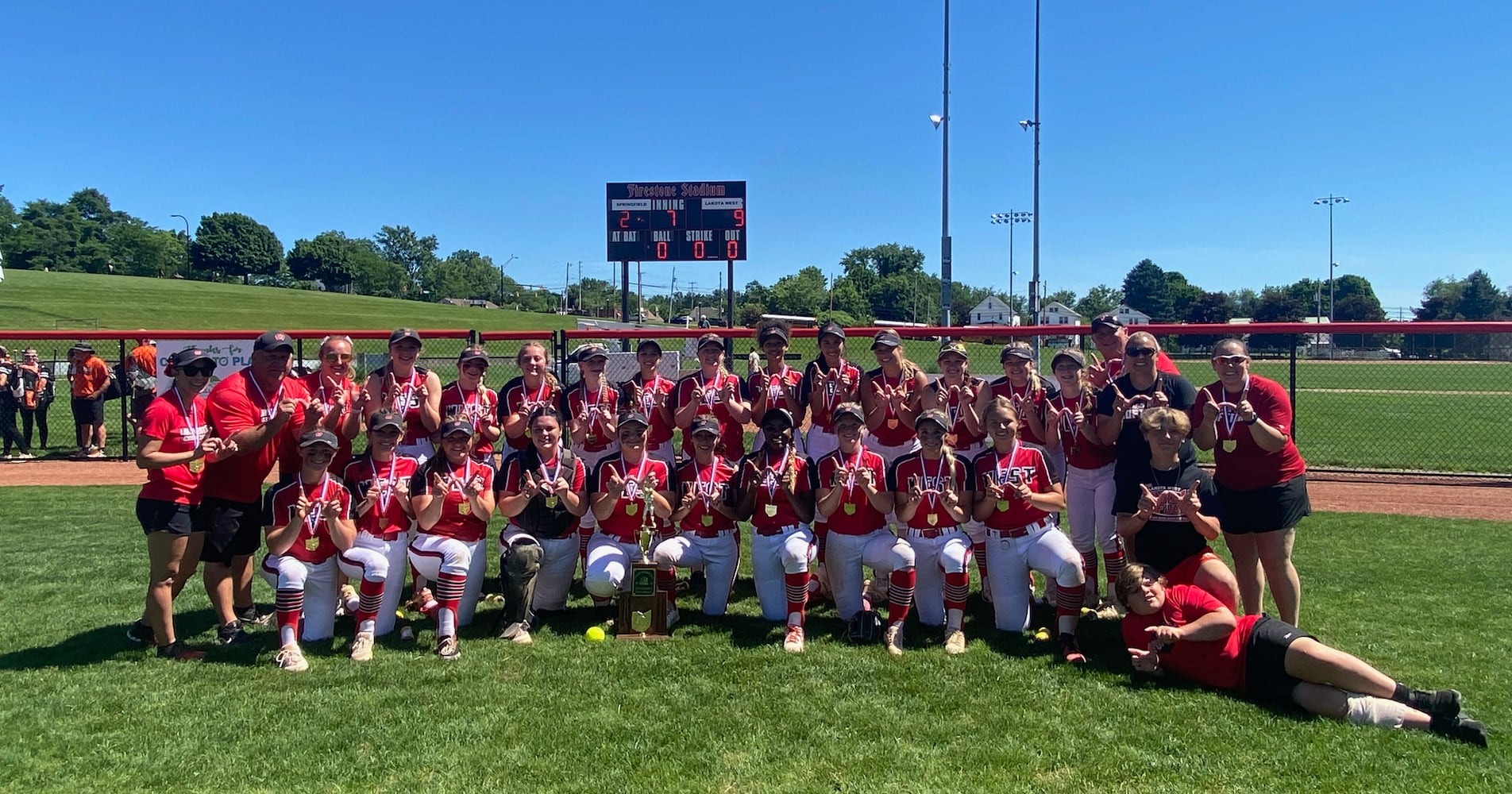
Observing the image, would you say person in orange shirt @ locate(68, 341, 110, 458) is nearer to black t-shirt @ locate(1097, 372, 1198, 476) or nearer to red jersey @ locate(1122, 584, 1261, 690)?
black t-shirt @ locate(1097, 372, 1198, 476)

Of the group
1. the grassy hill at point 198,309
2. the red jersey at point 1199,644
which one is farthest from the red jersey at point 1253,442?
the grassy hill at point 198,309

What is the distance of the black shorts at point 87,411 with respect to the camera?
12055 mm

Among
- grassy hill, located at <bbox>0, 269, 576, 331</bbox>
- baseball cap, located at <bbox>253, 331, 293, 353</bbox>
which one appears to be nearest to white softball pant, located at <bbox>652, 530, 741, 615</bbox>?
baseball cap, located at <bbox>253, 331, 293, 353</bbox>

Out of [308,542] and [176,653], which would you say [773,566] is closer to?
[308,542]

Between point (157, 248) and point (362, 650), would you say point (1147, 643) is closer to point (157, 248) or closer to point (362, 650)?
point (362, 650)

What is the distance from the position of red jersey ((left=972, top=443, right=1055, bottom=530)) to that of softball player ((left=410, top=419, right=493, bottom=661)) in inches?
121

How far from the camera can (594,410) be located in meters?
6.05

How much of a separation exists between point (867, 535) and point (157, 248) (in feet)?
314

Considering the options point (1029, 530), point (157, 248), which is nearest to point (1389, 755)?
point (1029, 530)

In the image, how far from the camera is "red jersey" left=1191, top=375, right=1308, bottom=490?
Answer: 183 inches

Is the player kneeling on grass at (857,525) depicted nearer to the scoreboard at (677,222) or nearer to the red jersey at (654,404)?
the red jersey at (654,404)

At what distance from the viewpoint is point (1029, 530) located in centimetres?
509

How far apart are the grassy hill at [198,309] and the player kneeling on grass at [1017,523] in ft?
159

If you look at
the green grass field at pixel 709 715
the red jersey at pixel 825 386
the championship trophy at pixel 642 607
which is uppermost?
the red jersey at pixel 825 386
